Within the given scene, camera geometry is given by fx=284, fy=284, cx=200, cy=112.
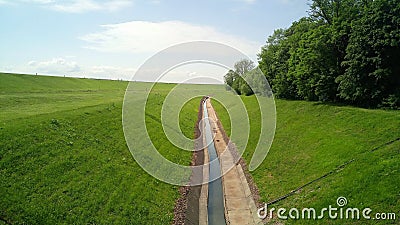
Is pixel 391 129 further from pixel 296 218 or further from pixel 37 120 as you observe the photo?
pixel 37 120

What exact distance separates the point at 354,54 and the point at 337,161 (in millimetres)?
13510

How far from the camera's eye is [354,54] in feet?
90.7

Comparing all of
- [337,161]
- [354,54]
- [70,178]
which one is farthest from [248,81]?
[70,178]

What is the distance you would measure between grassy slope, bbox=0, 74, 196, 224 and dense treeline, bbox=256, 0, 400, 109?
814 inches

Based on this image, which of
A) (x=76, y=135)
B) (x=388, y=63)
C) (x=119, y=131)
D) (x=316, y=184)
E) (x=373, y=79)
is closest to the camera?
(x=316, y=184)

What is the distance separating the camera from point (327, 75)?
112 feet

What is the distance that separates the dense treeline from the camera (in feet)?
81.8

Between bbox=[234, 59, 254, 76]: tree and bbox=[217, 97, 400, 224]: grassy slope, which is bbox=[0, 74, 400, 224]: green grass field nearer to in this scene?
bbox=[217, 97, 400, 224]: grassy slope

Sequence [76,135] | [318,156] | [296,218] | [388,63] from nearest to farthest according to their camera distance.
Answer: [296,218], [318,156], [76,135], [388,63]

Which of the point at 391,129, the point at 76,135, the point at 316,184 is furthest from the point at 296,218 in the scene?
the point at 76,135

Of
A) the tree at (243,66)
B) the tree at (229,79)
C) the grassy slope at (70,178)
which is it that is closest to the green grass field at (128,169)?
the grassy slope at (70,178)

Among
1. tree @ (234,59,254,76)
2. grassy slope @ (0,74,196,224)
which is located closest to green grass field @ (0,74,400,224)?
grassy slope @ (0,74,196,224)

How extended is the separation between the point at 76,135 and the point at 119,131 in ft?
20.3

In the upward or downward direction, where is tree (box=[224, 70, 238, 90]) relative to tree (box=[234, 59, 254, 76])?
downward
